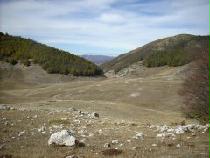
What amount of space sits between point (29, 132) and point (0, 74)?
98062 mm

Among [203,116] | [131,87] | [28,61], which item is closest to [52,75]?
[28,61]

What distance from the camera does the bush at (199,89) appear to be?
32597 mm

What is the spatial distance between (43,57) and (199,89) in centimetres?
10589

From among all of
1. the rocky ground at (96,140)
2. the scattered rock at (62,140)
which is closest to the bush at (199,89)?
the rocky ground at (96,140)

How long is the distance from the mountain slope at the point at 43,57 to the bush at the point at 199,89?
96.5 m

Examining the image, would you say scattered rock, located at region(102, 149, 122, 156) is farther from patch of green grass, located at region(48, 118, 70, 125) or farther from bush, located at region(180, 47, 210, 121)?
bush, located at region(180, 47, 210, 121)

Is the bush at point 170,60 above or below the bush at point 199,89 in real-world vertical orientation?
above

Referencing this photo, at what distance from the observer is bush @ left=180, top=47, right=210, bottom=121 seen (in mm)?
32597

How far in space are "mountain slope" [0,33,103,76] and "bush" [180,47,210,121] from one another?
9645 centimetres

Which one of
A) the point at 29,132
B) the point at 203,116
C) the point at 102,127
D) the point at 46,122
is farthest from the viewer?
the point at 203,116

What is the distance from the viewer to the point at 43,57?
13650 cm

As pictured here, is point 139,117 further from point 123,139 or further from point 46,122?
point 123,139

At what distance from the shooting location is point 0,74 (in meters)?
121

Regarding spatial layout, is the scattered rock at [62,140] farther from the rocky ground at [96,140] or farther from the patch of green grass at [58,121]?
the patch of green grass at [58,121]
